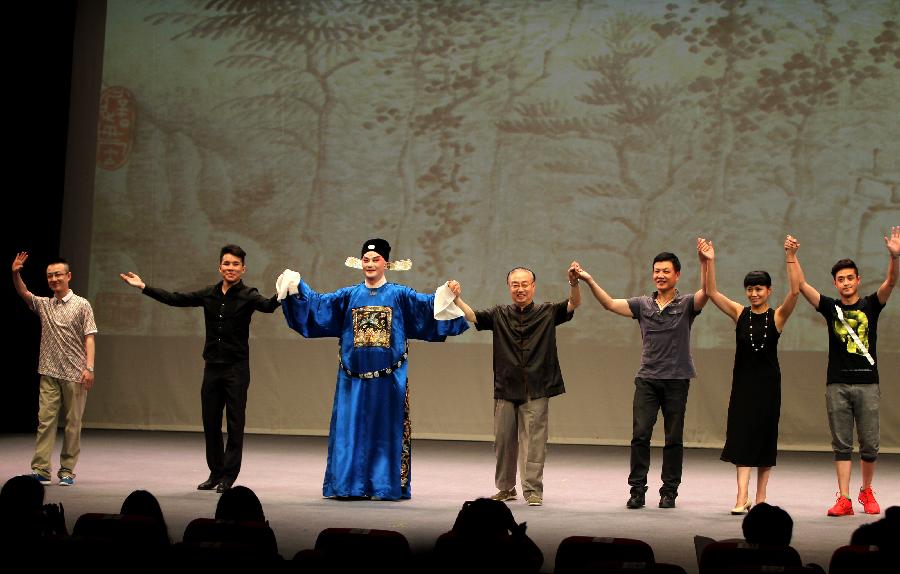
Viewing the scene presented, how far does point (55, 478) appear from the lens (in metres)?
6.05

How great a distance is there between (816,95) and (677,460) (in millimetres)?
3972

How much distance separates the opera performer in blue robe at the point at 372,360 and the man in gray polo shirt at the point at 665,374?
0.91 metres

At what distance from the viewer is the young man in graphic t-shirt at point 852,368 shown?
532 cm

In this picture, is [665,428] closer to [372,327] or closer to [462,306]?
[462,306]

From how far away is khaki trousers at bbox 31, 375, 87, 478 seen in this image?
588 cm

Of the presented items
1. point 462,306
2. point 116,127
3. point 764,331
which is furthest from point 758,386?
point 116,127

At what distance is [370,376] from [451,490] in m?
0.84

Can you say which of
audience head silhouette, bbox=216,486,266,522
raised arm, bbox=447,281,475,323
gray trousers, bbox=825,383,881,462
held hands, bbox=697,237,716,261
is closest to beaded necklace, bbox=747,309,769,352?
held hands, bbox=697,237,716,261

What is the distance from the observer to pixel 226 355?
5969mm

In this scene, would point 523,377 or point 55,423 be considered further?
point 55,423

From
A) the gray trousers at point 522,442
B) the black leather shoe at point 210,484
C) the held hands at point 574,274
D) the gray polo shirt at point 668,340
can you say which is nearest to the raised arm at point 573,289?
the held hands at point 574,274

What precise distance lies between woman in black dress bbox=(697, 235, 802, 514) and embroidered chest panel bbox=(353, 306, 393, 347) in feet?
5.24

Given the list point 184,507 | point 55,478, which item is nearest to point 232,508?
point 184,507

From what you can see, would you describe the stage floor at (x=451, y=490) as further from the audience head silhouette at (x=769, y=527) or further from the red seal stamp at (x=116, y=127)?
the red seal stamp at (x=116, y=127)
